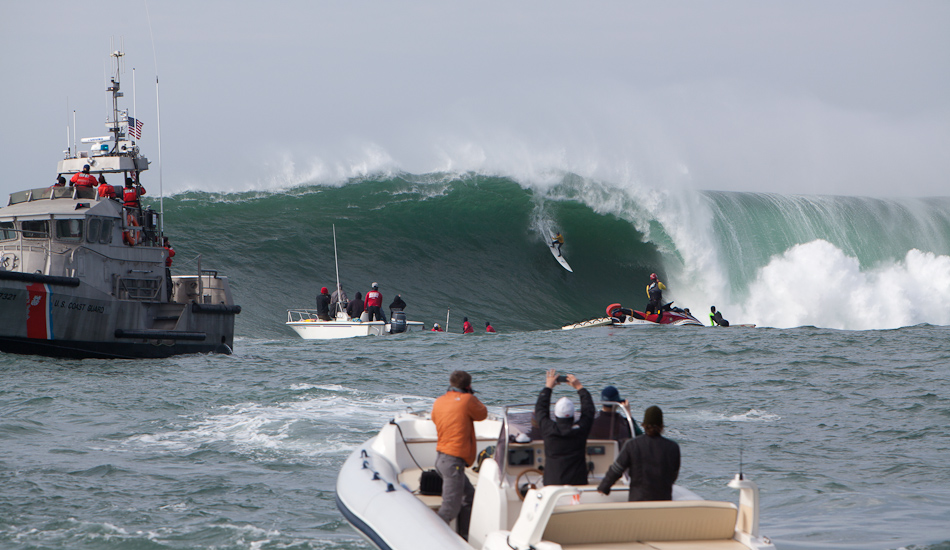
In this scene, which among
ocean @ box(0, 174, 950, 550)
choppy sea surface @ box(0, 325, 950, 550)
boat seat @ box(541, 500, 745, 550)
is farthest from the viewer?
ocean @ box(0, 174, 950, 550)

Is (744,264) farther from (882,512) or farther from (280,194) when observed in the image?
(882,512)

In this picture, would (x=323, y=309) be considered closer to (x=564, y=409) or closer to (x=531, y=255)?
(x=531, y=255)

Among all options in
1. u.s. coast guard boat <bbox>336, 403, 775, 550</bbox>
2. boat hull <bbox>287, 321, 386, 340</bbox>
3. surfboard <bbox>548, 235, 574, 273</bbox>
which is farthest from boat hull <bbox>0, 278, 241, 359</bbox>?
surfboard <bbox>548, 235, 574, 273</bbox>

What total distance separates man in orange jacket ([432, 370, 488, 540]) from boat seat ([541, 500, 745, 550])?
4.31ft

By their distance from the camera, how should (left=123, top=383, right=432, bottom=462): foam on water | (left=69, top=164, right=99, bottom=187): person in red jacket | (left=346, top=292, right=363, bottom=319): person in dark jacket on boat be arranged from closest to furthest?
(left=123, top=383, right=432, bottom=462): foam on water
(left=69, top=164, right=99, bottom=187): person in red jacket
(left=346, top=292, right=363, bottom=319): person in dark jacket on boat

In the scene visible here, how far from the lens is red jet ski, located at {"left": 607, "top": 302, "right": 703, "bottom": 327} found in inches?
989

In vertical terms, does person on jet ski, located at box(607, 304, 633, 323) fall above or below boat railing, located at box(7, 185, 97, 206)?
below

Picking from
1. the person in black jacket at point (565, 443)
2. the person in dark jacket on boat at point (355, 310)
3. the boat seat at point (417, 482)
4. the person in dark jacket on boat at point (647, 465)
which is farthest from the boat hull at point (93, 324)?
the person in dark jacket on boat at point (647, 465)

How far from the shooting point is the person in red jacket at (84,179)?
59.4ft

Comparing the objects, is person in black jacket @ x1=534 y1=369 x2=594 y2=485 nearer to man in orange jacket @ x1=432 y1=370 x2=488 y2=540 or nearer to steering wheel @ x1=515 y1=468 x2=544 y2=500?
steering wheel @ x1=515 y1=468 x2=544 y2=500

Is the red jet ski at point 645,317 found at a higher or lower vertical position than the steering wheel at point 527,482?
higher

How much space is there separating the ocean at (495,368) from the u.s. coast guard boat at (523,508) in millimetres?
647

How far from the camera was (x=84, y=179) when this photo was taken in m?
18.2

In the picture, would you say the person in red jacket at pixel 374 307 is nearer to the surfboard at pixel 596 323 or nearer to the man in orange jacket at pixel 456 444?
the surfboard at pixel 596 323
